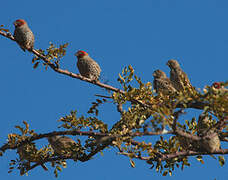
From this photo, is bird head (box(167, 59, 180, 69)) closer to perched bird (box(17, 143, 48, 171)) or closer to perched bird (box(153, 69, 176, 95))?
perched bird (box(153, 69, 176, 95))

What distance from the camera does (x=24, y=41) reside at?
25.8 feet

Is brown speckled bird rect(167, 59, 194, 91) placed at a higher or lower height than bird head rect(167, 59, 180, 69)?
lower

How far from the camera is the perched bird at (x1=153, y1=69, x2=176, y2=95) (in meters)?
8.47

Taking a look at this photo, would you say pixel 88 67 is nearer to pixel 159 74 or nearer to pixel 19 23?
pixel 159 74

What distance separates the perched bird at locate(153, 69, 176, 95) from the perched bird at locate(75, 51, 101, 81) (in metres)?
1.38

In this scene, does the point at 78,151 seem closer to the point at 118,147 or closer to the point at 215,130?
the point at 118,147

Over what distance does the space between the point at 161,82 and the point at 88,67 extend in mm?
1769

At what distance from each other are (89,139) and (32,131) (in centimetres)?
106

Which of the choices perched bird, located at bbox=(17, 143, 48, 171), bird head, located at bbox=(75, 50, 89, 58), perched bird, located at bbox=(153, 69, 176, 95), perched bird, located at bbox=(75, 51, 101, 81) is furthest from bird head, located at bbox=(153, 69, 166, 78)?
perched bird, located at bbox=(17, 143, 48, 171)

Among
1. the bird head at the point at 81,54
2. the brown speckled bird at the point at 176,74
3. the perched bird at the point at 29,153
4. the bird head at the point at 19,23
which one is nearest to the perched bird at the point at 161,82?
the brown speckled bird at the point at 176,74

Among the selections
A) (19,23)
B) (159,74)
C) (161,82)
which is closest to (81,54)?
(19,23)

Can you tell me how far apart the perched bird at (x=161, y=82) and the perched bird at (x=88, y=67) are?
1.38m

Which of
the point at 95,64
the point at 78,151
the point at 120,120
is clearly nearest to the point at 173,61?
the point at 95,64

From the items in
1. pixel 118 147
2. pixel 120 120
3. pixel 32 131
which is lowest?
pixel 118 147
